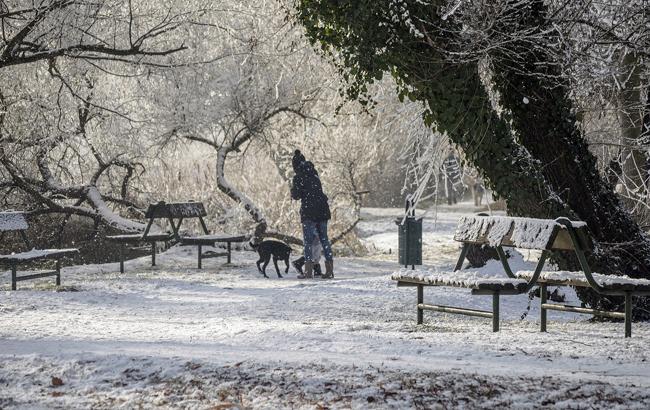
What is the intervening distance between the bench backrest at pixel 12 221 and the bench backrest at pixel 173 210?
123 inches

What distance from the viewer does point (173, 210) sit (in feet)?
54.0

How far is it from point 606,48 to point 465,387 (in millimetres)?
8497

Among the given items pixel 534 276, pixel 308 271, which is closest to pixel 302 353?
pixel 534 276

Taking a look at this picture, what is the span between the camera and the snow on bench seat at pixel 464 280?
Answer: 767 centimetres

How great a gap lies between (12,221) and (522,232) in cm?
778

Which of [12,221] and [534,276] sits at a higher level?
[12,221]

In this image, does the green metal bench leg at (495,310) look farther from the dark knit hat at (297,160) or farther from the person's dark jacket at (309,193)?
the dark knit hat at (297,160)

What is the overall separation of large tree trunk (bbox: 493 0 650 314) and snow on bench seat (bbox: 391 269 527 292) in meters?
1.64

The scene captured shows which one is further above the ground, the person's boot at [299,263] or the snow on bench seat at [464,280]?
the snow on bench seat at [464,280]

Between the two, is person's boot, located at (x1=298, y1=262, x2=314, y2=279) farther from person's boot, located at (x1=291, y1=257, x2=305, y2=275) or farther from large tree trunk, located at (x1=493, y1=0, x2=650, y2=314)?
large tree trunk, located at (x1=493, y1=0, x2=650, y2=314)

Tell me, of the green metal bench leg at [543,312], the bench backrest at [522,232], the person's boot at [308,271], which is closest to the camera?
the bench backrest at [522,232]

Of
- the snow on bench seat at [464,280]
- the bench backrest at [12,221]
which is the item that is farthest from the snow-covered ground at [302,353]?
the bench backrest at [12,221]

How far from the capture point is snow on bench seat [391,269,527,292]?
25.2 ft

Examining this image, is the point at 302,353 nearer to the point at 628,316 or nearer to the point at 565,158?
the point at 628,316
